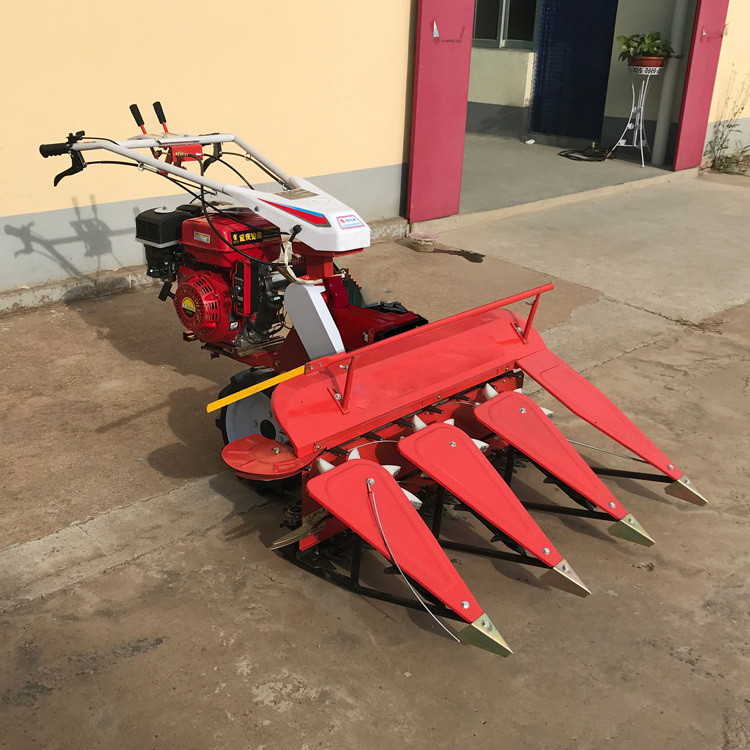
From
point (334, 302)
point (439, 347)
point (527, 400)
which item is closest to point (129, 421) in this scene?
point (334, 302)

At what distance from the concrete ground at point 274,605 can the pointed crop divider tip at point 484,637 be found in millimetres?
153

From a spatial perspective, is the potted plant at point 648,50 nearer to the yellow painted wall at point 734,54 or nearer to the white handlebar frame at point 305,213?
the yellow painted wall at point 734,54

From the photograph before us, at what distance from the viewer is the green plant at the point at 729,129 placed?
39.5ft

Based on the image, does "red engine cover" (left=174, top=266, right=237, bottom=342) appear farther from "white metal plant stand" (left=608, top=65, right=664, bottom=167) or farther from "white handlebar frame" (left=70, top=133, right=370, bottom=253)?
"white metal plant stand" (left=608, top=65, right=664, bottom=167)

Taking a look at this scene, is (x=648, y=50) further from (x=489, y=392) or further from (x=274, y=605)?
(x=274, y=605)

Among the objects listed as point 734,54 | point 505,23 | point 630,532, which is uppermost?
point 505,23

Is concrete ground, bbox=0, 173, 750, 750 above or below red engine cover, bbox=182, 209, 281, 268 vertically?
below

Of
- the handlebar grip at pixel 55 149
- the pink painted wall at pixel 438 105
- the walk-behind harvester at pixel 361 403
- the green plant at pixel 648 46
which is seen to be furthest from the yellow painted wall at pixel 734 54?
the handlebar grip at pixel 55 149

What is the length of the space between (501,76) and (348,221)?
1065 cm

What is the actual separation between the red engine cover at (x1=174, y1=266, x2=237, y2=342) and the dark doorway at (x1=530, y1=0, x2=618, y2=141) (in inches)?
393

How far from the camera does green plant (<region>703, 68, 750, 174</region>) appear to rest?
39.5ft

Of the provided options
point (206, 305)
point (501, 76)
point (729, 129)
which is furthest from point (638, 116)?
point (206, 305)

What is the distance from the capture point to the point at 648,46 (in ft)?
35.8

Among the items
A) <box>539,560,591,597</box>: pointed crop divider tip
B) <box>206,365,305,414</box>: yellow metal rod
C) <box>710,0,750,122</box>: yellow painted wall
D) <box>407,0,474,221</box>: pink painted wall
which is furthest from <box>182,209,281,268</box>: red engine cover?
<box>710,0,750,122</box>: yellow painted wall
